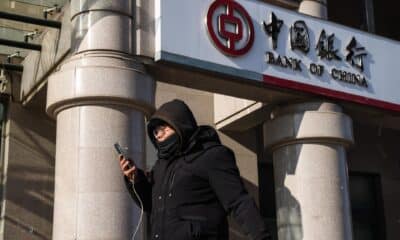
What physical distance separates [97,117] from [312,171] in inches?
133

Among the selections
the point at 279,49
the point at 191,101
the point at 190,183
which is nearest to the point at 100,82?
the point at 279,49

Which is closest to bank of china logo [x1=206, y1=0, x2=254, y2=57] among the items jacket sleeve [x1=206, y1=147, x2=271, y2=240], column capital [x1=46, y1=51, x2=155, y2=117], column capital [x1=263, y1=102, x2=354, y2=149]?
column capital [x1=46, y1=51, x2=155, y2=117]

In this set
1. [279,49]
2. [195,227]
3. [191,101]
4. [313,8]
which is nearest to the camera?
[195,227]

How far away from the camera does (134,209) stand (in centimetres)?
780

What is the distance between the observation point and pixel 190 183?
3.92 m

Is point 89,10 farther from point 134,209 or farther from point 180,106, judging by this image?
point 180,106

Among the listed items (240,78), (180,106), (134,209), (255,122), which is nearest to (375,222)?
(255,122)

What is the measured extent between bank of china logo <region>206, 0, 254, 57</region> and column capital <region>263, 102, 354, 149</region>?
138 cm

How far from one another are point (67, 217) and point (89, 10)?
2470 mm

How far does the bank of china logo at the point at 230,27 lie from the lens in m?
8.91

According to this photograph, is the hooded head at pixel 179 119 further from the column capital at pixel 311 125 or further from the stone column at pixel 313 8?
A: the stone column at pixel 313 8

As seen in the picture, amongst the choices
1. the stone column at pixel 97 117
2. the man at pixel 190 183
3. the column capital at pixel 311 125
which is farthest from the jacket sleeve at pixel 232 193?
the column capital at pixel 311 125

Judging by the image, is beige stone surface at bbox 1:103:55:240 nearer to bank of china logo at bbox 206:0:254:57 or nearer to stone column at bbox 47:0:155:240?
stone column at bbox 47:0:155:240

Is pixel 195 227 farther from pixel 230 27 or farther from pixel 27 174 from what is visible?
pixel 27 174
